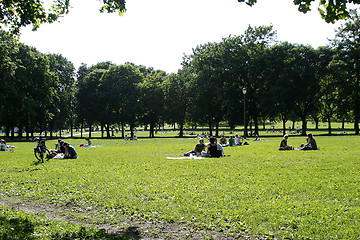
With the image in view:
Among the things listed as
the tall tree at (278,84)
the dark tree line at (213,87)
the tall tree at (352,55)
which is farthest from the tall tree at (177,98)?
the tall tree at (352,55)

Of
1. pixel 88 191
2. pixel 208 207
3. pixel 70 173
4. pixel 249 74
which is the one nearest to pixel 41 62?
pixel 249 74

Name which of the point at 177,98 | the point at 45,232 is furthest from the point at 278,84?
the point at 45,232

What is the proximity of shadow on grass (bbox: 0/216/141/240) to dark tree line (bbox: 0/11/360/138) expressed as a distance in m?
38.7

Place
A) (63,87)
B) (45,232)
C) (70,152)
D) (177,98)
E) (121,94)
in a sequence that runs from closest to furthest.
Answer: (45,232) < (70,152) < (121,94) < (177,98) < (63,87)

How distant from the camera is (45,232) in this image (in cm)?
600

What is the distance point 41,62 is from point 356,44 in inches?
2018

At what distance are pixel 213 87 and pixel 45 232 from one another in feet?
165

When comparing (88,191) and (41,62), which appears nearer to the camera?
(88,191)

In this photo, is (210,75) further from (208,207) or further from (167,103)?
(208,207)

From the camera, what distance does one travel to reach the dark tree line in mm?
49250

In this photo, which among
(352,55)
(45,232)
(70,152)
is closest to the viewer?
(45,232)

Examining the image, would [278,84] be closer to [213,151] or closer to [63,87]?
[213,151]

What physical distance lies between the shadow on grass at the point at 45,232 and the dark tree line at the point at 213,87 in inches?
1525

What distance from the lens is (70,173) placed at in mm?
13211
